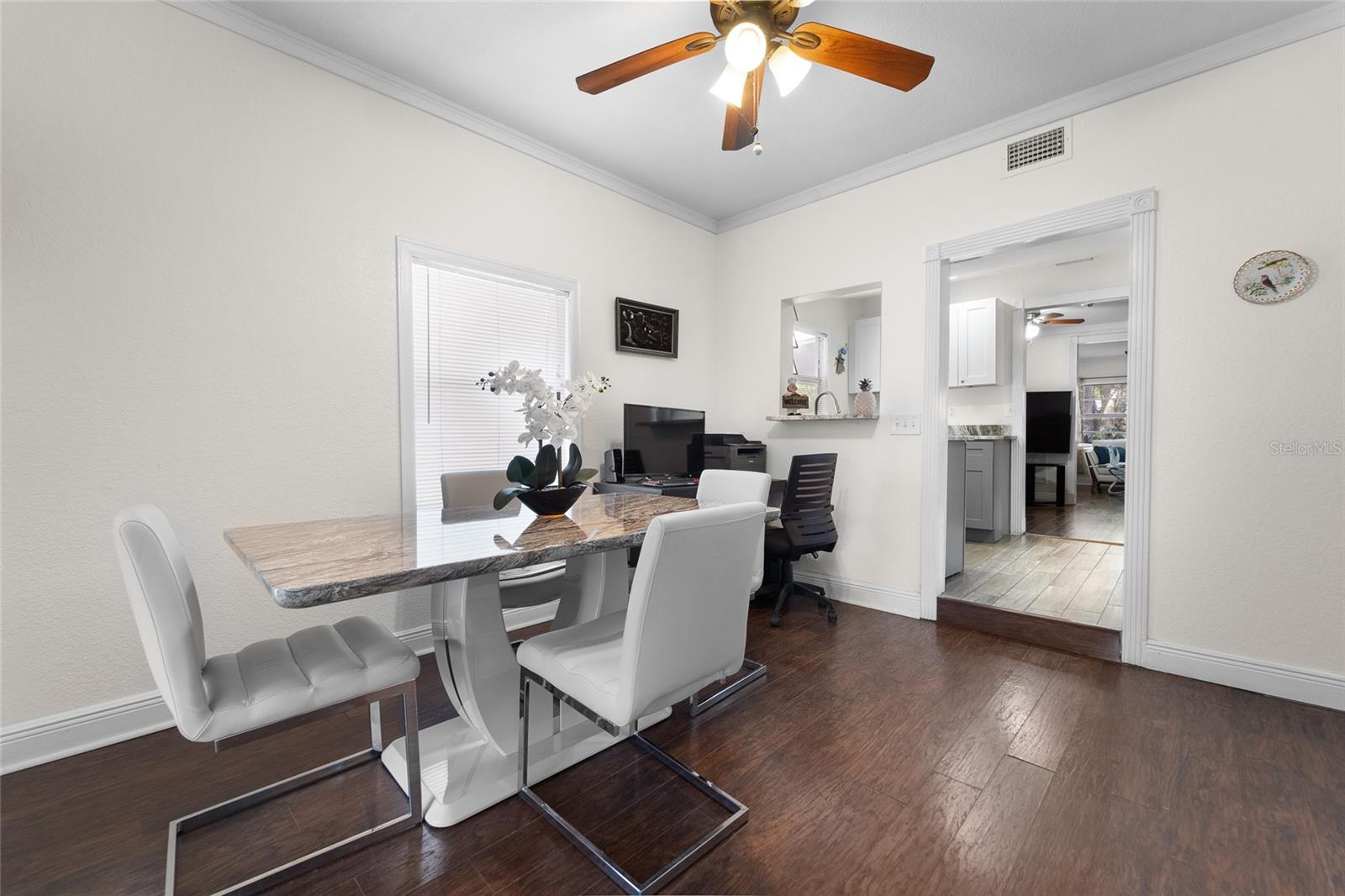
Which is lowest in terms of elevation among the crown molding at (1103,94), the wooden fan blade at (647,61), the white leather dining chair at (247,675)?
the white leather dining chair at (247,675)

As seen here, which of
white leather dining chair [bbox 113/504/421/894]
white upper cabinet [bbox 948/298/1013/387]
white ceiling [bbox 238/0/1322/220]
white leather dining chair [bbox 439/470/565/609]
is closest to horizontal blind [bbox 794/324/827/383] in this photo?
white upper cabinet [bbox 948/298/1013/387]

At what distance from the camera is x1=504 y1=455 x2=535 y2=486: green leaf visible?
6.26 ft

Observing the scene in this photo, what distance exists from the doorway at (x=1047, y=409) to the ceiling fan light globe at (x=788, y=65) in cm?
169

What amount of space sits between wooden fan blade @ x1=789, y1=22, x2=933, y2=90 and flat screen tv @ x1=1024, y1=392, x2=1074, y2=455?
21.7ft

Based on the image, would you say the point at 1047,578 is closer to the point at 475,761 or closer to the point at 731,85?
the point at 731,85

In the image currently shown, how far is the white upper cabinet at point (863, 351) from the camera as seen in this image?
6129mm

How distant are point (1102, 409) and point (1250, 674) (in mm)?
9926

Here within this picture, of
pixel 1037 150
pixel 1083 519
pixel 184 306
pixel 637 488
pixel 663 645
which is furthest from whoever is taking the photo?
pixel 1083 519

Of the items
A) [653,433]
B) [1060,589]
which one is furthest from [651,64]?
[1060,589]

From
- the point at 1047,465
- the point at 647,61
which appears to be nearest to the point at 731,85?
the point at 647,61

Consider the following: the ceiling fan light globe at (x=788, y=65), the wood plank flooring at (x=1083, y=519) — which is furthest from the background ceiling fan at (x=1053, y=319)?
the ceiling fan light globe at (x=788, y=65)

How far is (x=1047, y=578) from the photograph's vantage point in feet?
12.7

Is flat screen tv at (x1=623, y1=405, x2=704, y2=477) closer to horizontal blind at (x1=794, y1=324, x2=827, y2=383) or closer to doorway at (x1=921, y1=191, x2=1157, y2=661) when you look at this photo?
doorway at (x1=921, y1=191, x2=1157, y2=661)

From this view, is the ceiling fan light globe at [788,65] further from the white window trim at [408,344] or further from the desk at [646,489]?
the desk at [646,489]
